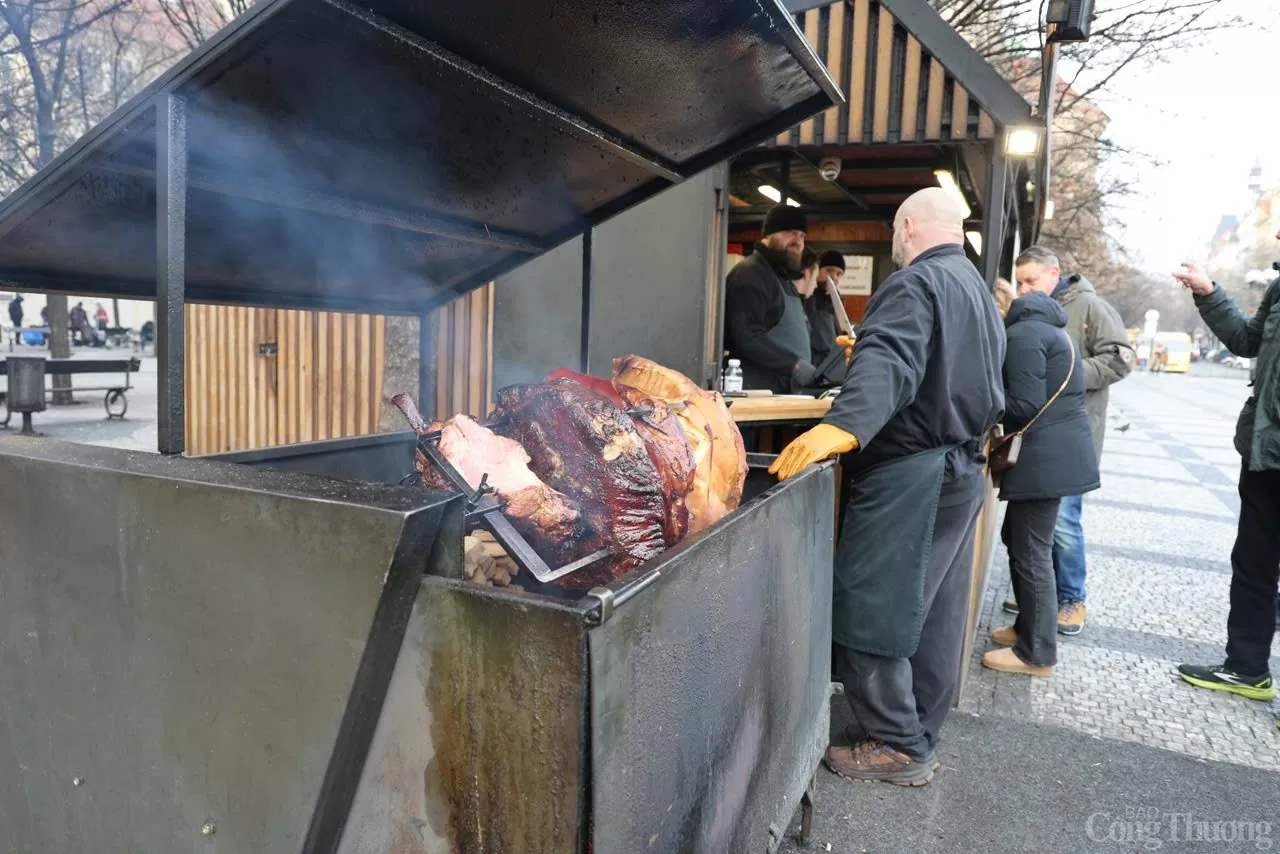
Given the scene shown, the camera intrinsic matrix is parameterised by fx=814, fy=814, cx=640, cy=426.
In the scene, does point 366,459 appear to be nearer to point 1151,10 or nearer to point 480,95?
point 480,95

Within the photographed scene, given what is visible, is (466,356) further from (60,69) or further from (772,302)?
(60,69)

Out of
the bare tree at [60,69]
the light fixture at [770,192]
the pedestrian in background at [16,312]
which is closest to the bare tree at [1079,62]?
the light fixture at [770,192]

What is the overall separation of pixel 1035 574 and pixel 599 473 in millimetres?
3019

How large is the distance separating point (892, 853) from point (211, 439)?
5.75m

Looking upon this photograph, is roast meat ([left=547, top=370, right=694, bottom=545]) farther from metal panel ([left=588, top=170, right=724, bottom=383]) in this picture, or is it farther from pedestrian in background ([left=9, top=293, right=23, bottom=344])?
pedestrian in background ([left=9, top=293, right=23, bottom=344])

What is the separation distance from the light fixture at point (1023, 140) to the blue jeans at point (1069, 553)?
2.48 meters

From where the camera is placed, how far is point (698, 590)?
1526mm

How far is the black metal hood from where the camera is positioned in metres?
1.61

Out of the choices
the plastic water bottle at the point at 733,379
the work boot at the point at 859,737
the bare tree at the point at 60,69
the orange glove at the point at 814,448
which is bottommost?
the work boot at the point at 859,737

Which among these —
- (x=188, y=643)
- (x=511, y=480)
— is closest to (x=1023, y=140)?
(x=511, y=480)

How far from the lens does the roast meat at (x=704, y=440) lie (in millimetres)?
2180

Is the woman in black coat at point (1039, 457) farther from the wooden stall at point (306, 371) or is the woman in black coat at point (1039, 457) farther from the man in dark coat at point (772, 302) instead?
the wooden stall at point (306, 371)

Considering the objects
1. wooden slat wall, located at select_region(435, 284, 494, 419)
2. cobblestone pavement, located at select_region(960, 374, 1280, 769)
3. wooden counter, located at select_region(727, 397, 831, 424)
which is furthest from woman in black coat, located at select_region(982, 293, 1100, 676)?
wooden slat wall, located at select_region(435, 284, 494, 419)

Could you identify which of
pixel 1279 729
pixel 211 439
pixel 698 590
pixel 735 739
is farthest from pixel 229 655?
pixel 211 439
